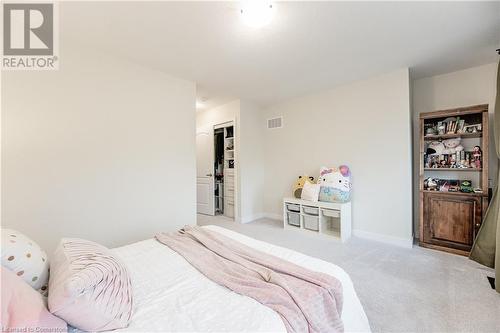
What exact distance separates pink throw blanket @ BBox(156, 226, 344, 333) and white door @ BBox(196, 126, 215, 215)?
3356mm

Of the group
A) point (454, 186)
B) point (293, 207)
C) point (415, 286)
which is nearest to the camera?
point (415, 286)

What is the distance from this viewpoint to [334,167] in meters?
3.81

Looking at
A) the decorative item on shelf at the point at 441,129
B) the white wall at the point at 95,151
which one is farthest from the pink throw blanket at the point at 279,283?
the decorative item on shelf at the point at 441,129

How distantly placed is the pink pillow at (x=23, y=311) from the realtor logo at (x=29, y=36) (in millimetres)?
2200

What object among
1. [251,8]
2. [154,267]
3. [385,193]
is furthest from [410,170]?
[154,267]

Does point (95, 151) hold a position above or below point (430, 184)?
above

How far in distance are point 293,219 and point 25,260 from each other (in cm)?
346

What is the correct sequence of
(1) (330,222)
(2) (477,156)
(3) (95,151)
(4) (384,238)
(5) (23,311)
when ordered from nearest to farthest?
(5) (23,311)
(3) (95,151)
(2) (477,156)
(4) (384,238)
(1) (330,222)

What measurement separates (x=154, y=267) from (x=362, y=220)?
3.18m

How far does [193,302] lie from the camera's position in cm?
108

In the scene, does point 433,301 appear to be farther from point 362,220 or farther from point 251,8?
point 251,8

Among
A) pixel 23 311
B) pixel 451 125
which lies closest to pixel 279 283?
pixel 23 311

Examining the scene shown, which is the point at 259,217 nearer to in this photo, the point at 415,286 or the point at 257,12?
the point at 415,286

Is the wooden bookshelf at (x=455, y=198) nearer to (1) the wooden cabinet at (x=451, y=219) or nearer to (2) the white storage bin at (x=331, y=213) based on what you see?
(1) the wooden cabinet at (x=451, y=219)
